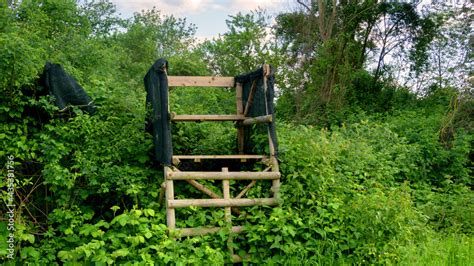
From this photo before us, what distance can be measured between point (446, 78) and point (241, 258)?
1619cm

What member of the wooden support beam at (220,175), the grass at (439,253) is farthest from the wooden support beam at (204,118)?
the grass at (439,253)

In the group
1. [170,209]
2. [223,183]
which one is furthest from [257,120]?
[170,209]

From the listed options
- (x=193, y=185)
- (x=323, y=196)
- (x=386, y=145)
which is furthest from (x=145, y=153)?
(x=386, y=145)

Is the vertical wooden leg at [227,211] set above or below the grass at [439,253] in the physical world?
above

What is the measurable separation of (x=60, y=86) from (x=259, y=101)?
273cm

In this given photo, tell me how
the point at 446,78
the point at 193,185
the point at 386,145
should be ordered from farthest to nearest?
1. the point at 446,78
2. the point at 386,145
3. the point at 193,185

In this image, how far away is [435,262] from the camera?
499 cm

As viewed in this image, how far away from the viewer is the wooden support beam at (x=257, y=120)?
652cm

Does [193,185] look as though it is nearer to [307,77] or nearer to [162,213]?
[162,213]

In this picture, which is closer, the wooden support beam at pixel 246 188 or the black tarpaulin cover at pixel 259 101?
the wooden support beam at pixel 246 188

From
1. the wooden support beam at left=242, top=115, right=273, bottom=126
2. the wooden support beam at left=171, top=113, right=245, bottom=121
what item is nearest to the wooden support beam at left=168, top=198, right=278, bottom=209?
the wooden support beam at left=242, top=115, right=273, bottom=126

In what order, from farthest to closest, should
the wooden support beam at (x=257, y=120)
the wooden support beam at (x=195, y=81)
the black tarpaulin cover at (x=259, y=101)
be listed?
the wooden support beam at (x=195, y=81) → the black tarpaulin cover at (x=259, y=101) → the wooden support beam at (x=257, y=120)

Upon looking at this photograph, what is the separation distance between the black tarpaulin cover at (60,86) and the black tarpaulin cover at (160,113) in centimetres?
100

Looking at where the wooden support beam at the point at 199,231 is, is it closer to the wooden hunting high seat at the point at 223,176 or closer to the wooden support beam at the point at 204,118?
the wooden hunting high seat at the point at 223,176
